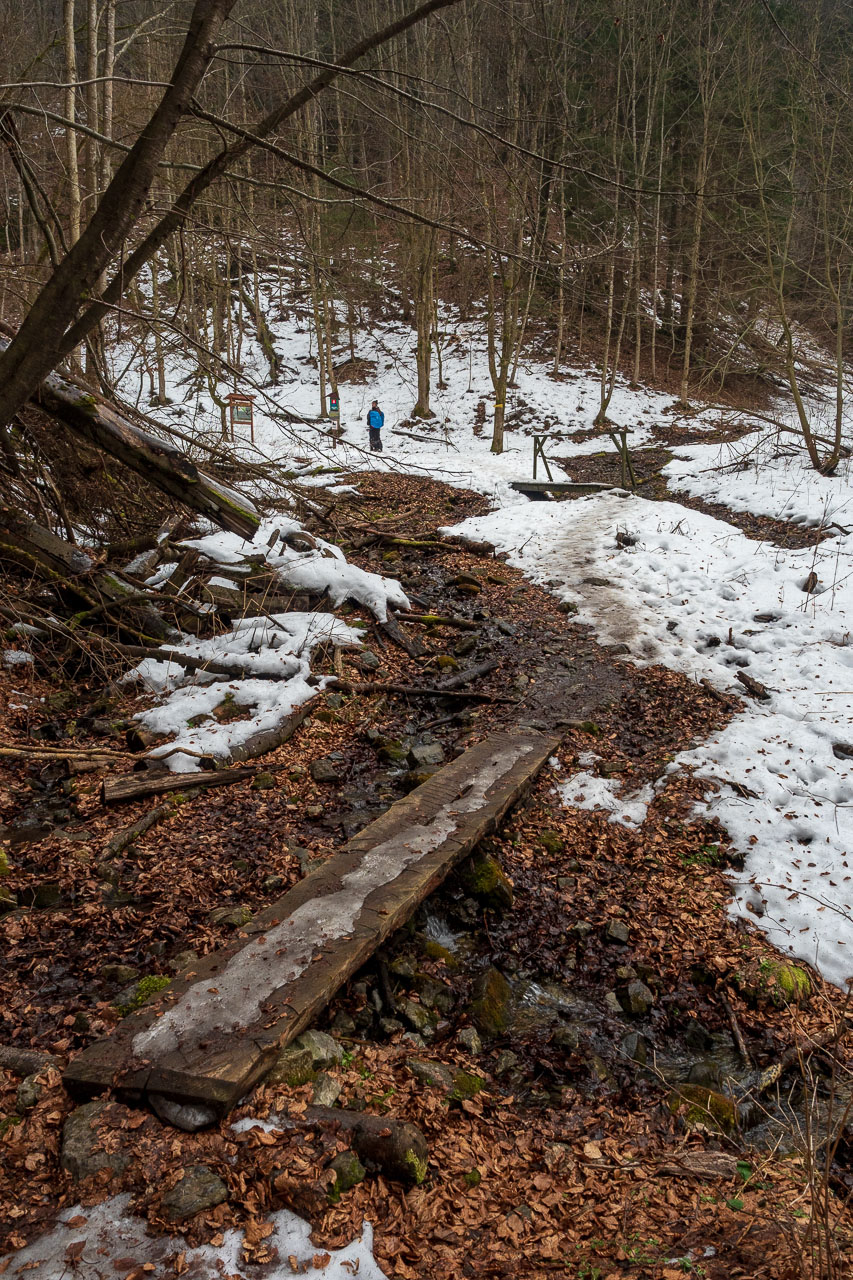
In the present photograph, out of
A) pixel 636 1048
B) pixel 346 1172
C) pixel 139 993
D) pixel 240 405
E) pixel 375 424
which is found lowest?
pixel 636 1048

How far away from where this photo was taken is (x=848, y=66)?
1184 centimetres

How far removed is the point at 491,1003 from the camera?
362cm

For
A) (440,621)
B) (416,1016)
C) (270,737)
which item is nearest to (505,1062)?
(416,1016)

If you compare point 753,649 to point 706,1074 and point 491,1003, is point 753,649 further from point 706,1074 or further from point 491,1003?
point 491,1003

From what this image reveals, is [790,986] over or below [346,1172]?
below

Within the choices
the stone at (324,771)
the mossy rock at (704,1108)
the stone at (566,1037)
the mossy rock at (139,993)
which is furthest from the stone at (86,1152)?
the stone at (324,771)

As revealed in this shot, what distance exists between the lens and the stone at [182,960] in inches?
137

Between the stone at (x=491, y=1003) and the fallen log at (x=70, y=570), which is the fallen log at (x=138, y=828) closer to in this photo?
the fallen log at (x=70, y=570)

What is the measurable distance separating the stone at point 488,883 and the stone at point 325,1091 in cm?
169

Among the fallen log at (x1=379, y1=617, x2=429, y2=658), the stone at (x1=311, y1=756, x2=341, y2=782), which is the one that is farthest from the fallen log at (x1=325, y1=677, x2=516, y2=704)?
the stone at (x1=311, y1=756, x2=341, y2=782)

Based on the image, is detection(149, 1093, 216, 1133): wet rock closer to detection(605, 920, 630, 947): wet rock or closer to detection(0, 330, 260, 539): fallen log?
detection(605, 920, 630, 947): wet rock

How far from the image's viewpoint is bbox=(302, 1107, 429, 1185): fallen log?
2488 mm

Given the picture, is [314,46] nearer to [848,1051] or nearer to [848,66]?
[848,66]

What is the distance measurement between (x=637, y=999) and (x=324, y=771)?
109 inches
